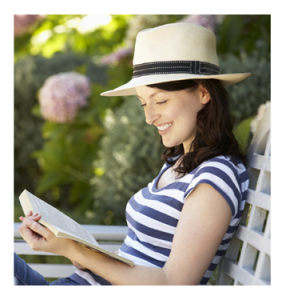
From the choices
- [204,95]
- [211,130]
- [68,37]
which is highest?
[68,37]

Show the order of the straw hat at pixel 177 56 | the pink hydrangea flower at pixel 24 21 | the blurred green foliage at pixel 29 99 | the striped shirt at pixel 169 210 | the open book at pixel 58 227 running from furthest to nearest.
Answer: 1. the blurred green foliage at pixel 29 99
2. the pink hydrangea flower at pixel 24 21
3. the straw hat at pixel 177 56
4. the striped shirt at pixel 169 210
5. the open book at pixel 58 227

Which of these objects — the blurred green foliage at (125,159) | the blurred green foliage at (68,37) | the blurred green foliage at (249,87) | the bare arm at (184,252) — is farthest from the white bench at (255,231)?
the blurred green foliage at (68,37)

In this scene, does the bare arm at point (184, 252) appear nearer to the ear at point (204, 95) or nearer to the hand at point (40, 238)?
the hand at point (40, 238)

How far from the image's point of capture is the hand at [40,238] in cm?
110

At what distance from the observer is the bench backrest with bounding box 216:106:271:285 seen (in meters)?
1.22

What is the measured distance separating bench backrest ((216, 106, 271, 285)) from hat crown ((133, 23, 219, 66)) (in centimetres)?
37

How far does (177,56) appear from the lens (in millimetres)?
1386

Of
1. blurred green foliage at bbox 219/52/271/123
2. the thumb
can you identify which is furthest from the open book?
blurred green foliage at bbox 219/52/271/123

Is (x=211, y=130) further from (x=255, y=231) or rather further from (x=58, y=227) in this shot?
(x=58, y=227)

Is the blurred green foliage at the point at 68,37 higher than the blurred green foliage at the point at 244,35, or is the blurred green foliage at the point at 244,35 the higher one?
the blurred green foliage at the point at 68,37

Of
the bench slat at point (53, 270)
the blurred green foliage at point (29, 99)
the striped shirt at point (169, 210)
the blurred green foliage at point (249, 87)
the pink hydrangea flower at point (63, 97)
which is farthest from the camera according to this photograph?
the blurred green foliage at point (29, 99)

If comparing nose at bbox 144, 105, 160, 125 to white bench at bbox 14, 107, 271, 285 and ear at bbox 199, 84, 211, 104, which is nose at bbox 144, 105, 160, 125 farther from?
white bench at bbox 14, 107, 271, 285

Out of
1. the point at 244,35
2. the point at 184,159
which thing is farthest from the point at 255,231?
the point at 244,35

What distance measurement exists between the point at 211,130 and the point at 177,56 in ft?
1.04
